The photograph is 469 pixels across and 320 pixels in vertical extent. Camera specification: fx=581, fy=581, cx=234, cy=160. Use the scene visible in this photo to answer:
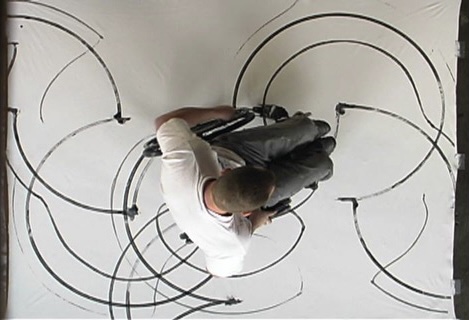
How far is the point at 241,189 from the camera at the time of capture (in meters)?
1.30

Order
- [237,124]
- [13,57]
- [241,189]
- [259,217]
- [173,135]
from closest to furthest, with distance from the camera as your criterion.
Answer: [241,189] < [173,135] < [259,217] < [237,124] < [13,57]

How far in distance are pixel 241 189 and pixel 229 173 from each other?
6 centimetres

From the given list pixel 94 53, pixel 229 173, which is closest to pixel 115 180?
pixel 94 53

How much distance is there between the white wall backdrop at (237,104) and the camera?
215cm

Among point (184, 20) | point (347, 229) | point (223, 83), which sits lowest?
point (347, 229)

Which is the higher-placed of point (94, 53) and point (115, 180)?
point (94, 53)

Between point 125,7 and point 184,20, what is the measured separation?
22cm

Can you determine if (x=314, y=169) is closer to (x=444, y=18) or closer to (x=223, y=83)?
(x=223, y=83)

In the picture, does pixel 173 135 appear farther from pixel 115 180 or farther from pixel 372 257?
pixel 372 257

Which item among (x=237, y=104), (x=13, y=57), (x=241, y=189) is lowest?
(x=241, y=189)

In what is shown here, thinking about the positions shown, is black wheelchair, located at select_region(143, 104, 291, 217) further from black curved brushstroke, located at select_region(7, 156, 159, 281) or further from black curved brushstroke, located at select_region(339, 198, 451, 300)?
black curved brushstroke, located at select_region(7, 156, 159, 281)

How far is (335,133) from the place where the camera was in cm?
219

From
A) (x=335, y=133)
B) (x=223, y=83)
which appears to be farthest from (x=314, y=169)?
(x=223, y=83)

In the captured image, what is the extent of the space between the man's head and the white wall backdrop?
869 millimetres
